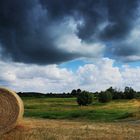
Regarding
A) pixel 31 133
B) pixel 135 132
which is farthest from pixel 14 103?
pixel 135 132

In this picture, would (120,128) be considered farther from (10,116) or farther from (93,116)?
(93,116)

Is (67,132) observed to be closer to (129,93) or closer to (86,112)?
(86,112)

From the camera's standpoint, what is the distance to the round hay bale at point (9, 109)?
1820 cm

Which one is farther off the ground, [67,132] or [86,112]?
[86,112]

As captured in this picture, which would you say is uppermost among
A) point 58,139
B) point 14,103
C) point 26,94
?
point 26,94

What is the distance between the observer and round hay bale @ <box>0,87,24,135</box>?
717 inches

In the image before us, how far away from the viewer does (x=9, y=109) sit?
18.6 meters

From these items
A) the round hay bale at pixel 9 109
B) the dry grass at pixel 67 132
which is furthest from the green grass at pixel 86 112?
the round hay bale at pixel 9 109

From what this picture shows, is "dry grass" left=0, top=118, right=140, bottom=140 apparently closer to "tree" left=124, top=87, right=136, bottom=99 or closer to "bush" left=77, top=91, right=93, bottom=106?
"bush" left=77, top=91, right=93, bottom=106

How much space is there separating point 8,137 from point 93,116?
60.3ft

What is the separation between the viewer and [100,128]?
18562mm

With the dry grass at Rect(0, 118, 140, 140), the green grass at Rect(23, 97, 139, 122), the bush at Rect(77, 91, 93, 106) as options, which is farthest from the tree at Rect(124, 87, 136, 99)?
the dry grass at Rect(0, 118, 140, 140)

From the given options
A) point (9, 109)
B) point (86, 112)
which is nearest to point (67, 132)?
point (9, 109)

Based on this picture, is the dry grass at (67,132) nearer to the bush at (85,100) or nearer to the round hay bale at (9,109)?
the round hay bale at (9,109)
